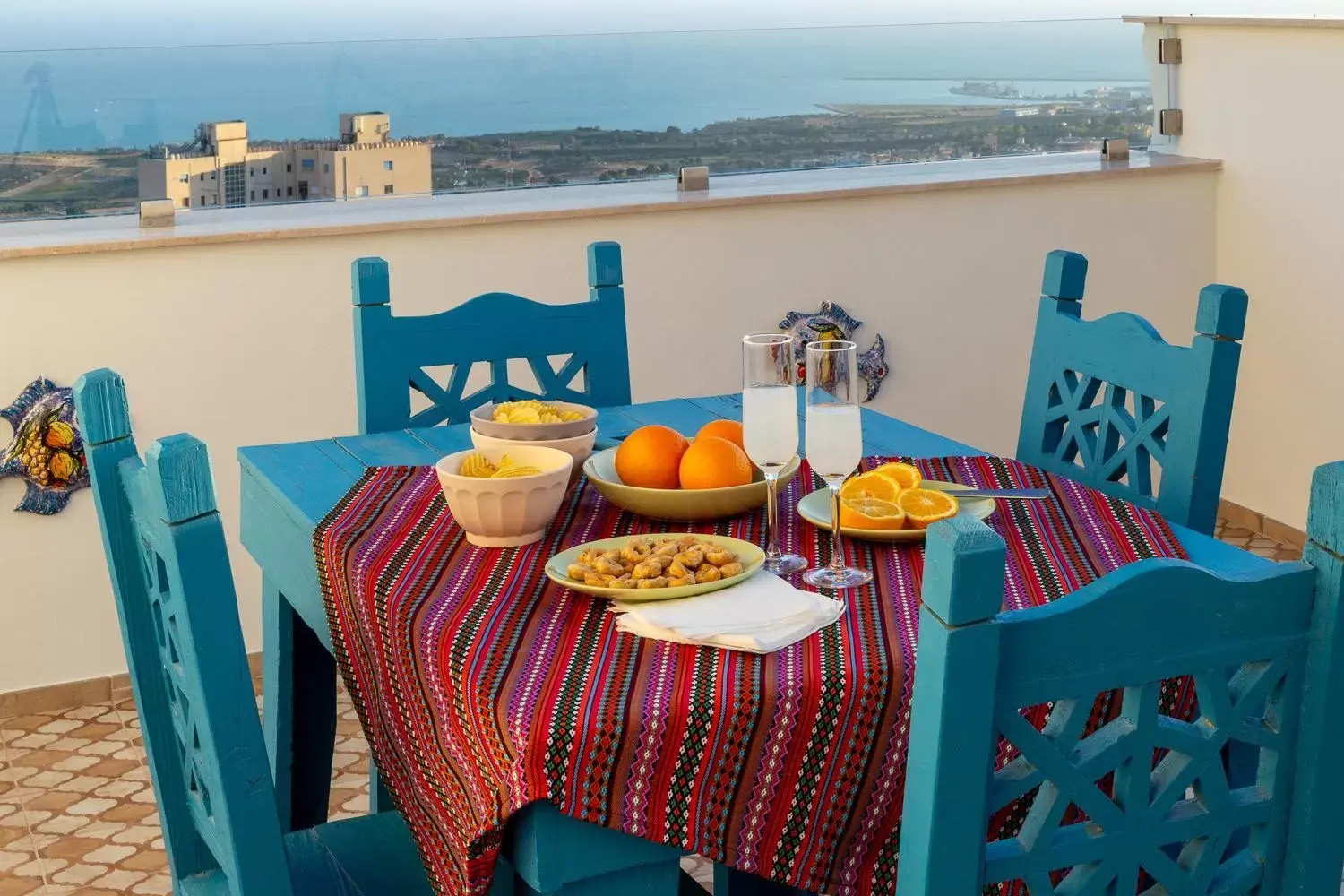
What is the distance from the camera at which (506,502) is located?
1.54 metres

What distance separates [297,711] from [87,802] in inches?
30.4

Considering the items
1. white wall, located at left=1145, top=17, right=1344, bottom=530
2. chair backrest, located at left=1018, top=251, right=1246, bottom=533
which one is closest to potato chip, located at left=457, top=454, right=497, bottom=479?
chair backrest, located at left=1018, top=251, right=1246, bottom=533

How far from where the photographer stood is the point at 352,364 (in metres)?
3.11

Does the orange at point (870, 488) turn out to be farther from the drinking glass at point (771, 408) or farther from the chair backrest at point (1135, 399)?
the chair backrest at point (1135, 399)

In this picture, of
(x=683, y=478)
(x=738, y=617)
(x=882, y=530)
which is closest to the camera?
(x=738, y=617)

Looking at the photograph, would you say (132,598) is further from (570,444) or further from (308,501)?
(570,444)

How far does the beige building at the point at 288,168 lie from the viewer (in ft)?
10.2

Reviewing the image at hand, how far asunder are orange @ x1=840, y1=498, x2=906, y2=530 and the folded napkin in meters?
0.18

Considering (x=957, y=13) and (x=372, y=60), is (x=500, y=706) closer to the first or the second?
(x=372, y=60)

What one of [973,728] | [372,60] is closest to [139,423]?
[372,60]

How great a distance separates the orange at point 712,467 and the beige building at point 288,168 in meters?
1.81

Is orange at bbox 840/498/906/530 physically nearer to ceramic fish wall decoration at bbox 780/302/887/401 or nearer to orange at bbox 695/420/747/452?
orange at bbox 695/420/747/452

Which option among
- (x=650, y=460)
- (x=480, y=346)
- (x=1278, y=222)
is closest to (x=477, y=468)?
(x=650, y=460)

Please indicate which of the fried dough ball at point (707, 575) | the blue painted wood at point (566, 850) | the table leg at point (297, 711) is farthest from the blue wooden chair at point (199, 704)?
the table leg at point (297, 711)
